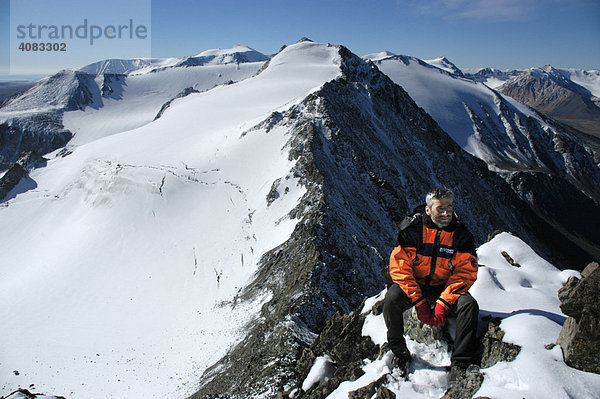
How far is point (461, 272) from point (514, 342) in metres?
1.52

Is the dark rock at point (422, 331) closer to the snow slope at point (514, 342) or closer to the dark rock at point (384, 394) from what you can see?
the snow slope at point (514, 342)

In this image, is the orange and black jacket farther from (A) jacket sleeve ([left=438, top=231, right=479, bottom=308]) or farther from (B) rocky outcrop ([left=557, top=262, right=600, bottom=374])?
(B) rocky outcrop ([left=557, top=262, right=600, bottom=374])

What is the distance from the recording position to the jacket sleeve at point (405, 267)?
733cm

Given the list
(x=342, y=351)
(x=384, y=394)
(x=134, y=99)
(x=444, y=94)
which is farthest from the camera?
(x=444, y=94)

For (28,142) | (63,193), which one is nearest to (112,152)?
(63,193)

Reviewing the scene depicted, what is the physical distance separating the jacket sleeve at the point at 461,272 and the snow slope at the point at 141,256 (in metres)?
15.0

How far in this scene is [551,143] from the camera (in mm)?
134625

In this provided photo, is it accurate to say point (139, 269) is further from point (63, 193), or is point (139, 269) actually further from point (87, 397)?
point (63, 193)

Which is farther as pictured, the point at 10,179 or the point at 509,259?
the point at 10,179

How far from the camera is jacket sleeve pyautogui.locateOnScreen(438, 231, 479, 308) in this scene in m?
7.08

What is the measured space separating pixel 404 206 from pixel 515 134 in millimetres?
118086

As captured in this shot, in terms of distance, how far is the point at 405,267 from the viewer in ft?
24.8

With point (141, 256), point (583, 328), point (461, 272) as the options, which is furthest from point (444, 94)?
point (583, 328)

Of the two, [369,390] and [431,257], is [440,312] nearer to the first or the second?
[431,257]
